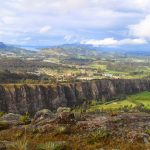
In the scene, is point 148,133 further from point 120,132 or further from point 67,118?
point 67,118

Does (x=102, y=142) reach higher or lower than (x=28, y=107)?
higher

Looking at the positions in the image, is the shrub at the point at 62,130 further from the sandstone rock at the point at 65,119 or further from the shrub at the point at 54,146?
the shrub at the point at 54,146

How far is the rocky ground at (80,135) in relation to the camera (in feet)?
73.8

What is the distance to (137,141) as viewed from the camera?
82.4 ft

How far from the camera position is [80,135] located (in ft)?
87.9

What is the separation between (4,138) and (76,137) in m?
5.33

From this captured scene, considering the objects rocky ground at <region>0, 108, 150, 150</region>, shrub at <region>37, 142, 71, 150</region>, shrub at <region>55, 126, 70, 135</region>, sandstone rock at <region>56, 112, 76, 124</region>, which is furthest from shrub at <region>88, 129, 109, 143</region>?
sandstone rock at <region>56, 112, 76, 124</region>

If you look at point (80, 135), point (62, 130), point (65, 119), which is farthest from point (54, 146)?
point (65, 119)

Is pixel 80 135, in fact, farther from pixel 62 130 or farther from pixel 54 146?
pixel 54 146

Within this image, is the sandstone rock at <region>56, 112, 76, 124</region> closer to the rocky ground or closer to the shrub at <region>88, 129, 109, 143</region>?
the rocky ground

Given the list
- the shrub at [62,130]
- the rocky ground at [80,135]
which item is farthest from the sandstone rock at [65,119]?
the shrub at [62,130]

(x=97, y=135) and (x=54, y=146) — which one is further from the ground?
(x=54, y=146)

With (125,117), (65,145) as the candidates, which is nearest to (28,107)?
(125,117)

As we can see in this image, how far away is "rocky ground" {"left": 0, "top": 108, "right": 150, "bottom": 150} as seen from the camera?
73.8 feet
